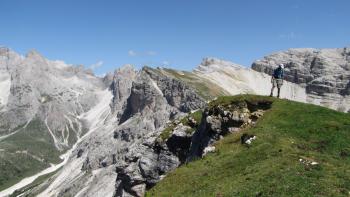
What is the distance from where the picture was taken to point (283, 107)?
55.0m

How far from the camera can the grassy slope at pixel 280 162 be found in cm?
3281

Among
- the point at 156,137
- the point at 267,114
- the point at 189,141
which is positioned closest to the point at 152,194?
the point at 267,114

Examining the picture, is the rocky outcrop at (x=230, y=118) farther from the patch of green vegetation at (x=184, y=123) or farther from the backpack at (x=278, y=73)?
the patch of green vegetation at (x=184, y=123)

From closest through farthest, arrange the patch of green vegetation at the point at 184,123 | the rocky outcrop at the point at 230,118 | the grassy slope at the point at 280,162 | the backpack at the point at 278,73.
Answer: the grassy slope at the point at 280,162 → the rocky outcrop at the point at 230,118 → the backpack at the point at 278,73 → the patch of green vegetation at the point at 184,123

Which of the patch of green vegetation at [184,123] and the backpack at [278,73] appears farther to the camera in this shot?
the patch of green vegetation at [184,123]

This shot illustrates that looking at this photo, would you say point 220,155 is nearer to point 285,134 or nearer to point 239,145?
point 239,145

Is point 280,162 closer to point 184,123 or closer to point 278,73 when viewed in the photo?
point 278,73

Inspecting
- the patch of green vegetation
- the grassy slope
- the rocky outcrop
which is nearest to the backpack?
the rocky outcrop

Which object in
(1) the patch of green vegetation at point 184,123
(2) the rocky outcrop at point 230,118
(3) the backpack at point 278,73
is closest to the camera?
(2) the rocky outcrop at point 230,118

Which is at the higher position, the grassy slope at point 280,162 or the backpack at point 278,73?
the backpack at point 278,73

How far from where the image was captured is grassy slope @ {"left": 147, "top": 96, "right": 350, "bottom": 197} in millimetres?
32812

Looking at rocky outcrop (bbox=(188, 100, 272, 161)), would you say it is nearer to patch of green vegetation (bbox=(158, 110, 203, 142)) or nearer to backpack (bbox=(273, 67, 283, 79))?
backpack (bbox=(273, 67, 283, 79))

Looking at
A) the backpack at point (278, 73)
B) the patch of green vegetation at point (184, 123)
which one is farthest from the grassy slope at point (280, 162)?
the patch of green vegetation at point (184, 123)

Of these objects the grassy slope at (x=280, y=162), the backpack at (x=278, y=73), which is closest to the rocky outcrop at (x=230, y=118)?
the grassy slope at (x=280, y=162)
